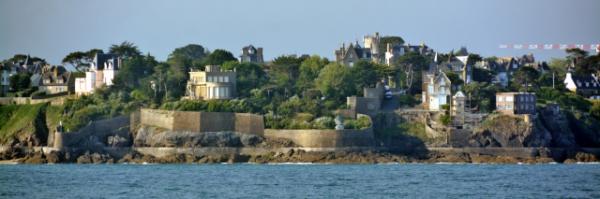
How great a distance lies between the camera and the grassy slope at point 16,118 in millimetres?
89562

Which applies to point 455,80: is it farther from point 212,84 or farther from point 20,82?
point 20,82

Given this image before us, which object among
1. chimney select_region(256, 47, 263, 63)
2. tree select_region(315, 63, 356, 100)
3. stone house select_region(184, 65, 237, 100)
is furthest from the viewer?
chimney select_region(256, 47, 263, 63)

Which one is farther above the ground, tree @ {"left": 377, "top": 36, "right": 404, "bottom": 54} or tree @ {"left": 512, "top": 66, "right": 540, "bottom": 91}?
tree @ {"left": 377, "top": 36, "right": 404, "bottom": 54}

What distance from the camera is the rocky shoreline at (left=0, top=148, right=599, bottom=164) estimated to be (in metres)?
83.9

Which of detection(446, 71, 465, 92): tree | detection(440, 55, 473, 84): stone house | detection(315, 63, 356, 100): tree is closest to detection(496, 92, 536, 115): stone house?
detection(446, 71, 465, 92): tree

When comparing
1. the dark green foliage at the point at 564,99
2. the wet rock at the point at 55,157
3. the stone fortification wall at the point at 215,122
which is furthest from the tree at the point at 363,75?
the wet rock at the point at 55,157

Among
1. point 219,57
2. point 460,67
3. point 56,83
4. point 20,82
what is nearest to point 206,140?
point 56,83

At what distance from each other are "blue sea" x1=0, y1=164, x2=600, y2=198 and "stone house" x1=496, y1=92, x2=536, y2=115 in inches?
271

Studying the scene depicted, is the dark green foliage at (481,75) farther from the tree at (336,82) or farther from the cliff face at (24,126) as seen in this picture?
the cliff face at (24,126)

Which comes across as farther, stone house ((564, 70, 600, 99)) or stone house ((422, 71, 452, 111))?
stone house ((564, 70, 600, 99))

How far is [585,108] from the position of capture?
3703 inches

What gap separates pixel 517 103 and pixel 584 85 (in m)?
15.9

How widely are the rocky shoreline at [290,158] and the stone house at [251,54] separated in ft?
95.9

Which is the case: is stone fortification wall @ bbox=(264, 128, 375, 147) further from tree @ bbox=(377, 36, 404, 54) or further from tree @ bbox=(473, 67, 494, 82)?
tree @ bbox=(377, 36, 404, 54)
